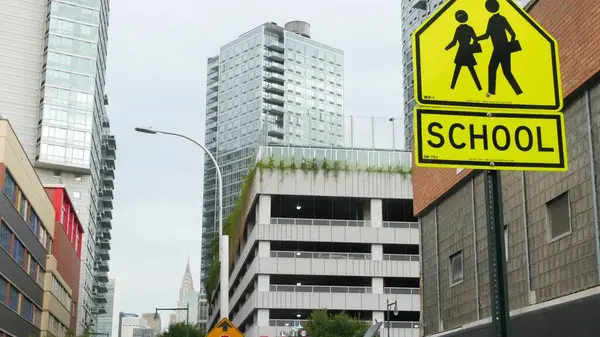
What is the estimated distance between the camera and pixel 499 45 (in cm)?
471

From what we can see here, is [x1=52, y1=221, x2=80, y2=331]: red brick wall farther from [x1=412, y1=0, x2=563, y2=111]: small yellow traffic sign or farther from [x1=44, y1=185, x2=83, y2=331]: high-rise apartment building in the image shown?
[x1=412, y1=0, x2=563, y2=111]: small yellow traffic sign

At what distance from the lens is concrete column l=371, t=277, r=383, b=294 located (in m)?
64.8

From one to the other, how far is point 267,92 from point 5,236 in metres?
133

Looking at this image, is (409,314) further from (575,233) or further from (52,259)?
(575,233)

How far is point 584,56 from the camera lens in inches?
492

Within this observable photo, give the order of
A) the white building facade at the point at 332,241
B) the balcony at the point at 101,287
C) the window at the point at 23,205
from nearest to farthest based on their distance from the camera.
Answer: the window at the point at 23,205 < the white building facade at the point at 332,241 < the balcony at the point at 101,287

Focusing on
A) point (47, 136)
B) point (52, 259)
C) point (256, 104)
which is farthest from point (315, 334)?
point (256, 104)

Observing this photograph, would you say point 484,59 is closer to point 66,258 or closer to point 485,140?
point 485,140

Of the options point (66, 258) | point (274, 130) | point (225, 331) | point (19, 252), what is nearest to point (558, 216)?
point (225, 331)

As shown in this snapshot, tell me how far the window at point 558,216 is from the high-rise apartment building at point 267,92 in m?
157

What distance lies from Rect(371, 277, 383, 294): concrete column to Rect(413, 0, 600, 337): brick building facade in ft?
151

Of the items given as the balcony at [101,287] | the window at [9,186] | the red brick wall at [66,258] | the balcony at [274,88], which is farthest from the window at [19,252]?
the balcony at [274,88]

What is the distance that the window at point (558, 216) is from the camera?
44.3 ft

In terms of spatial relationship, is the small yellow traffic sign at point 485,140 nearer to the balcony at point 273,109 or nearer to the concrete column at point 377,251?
the concrete column at point 377,251
